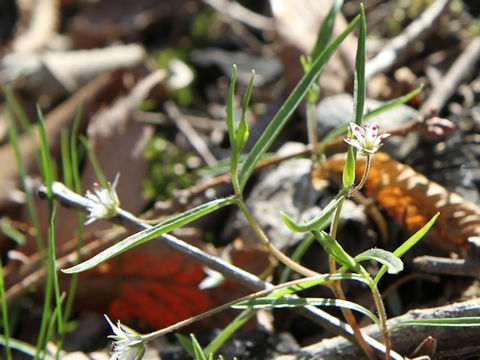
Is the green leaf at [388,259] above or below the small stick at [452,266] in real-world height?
above

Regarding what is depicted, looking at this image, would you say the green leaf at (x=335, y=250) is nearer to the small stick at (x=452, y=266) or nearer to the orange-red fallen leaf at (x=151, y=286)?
the small stick at (x=452, y=266)

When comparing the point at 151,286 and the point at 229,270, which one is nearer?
the point at 229,270

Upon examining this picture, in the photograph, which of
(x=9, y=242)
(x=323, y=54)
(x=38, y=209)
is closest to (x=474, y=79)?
(x=323, y=54)

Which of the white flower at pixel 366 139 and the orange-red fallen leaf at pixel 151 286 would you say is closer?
the white flower at pixel 366 139

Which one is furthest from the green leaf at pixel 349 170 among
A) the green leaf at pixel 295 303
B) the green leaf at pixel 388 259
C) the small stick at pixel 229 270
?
the small stick at pixel 229 270

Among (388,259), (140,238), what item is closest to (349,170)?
(388,259)

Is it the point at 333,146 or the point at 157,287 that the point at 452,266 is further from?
the point at 157,287

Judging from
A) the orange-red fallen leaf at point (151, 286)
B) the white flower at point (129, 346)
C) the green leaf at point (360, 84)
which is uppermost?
the green leaf at point (360, 84)
